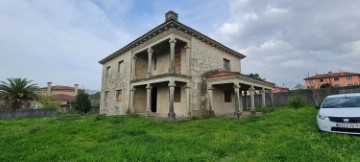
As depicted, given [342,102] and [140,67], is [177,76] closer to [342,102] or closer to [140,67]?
[140,67]

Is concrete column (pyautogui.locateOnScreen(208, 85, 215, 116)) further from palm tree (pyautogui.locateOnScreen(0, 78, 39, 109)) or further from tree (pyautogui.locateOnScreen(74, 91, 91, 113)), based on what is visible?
palm tree (pyautogui.locateOnScreen(0, 78, 39, 109))

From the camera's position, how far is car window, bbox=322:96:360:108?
7.19 m

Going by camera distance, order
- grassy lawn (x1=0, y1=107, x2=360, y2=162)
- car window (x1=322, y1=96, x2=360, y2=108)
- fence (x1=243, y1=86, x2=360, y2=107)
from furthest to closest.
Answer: fence (x1=243, y1=86, x2=360, y2=107), car window (x1=322, y1=96, x2=360, y2=108), grassy lawn (x1=0, y1=107, x2=360, y2=162)

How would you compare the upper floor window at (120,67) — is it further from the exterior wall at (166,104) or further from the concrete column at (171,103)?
the concrete column at (171,103)

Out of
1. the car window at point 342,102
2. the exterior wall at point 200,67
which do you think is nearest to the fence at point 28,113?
the exterior wall at point 200,67

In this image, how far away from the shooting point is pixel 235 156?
521 cm

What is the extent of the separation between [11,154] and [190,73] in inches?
406

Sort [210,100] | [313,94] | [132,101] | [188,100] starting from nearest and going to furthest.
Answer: [188,100] → [210,100] → [132,101] → [313,94]

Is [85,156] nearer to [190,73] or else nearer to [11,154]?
[11,154]

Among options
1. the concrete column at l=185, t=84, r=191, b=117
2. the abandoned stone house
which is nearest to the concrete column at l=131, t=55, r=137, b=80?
the abandoned stone house

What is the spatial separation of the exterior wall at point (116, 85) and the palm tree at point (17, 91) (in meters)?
11.8

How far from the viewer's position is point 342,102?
753 centimetres

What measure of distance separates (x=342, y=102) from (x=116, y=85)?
17.6 metres

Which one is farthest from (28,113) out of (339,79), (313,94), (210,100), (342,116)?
(339,79)
